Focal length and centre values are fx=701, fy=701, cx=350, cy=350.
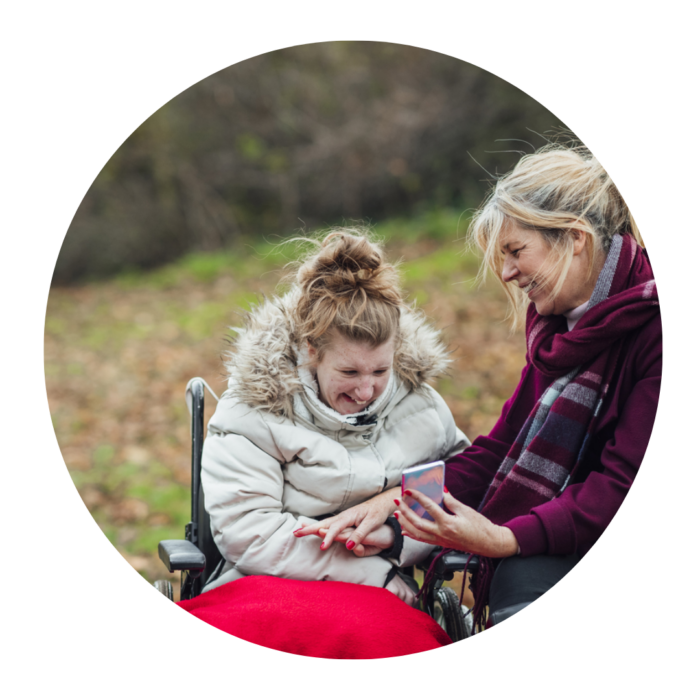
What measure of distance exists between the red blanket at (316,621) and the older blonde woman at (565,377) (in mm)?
188

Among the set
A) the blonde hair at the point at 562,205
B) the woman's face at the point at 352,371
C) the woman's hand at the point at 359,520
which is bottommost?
the woman's hand at the point at 359,520

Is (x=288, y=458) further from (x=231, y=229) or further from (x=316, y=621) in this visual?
(x=231, y=229)

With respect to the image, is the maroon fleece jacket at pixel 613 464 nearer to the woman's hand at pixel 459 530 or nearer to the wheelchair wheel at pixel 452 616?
the woman's hand at pixel 459 530

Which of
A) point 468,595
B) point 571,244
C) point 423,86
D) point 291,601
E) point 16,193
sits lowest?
point 468,595

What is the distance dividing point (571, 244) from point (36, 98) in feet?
5.58

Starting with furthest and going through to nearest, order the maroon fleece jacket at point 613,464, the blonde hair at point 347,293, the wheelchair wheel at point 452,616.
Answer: the wheelchair wheel at point 452,616
the blonde hair at point 347,293
the maroon fleece jacket at point 613,464

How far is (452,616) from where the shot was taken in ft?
7.51

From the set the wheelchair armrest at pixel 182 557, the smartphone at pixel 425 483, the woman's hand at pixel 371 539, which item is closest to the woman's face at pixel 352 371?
the smartphone at pixel 425 483

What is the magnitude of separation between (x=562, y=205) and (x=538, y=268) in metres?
0.19

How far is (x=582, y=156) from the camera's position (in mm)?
2104

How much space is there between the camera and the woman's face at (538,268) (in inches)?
81.8

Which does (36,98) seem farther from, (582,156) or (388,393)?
(582,156)

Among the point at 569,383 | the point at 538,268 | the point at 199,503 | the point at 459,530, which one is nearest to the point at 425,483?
the point at 459,530

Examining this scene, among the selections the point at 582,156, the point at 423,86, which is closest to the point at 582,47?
the point at 582,156
